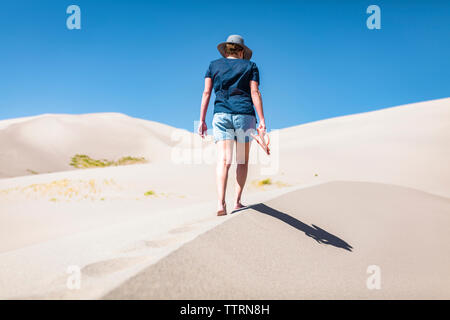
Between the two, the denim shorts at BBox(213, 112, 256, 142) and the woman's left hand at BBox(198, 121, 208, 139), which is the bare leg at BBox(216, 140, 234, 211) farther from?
the woman's left hand at BBox(198, 121, 208, 139)

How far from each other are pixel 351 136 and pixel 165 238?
60.8ft

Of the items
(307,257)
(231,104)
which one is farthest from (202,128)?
(307,257)

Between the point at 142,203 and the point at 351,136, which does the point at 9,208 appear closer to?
the point at 142,203

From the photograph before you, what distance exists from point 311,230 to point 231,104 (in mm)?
1579

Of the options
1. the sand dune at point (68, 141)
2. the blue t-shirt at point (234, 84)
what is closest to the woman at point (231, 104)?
the blue t-shirt at point (234, 84)

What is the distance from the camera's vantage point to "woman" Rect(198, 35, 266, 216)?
3.25 metres

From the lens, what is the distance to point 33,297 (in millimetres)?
1353

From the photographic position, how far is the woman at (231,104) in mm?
3248

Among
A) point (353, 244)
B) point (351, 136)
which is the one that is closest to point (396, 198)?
point (353, 244)

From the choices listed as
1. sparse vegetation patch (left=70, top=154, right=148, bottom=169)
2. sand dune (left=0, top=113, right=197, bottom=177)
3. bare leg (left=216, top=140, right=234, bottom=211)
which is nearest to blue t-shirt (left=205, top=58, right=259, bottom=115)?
bare leg (left=216, top=140, right=234, bottom=211)

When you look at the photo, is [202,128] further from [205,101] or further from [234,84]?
[234,84]

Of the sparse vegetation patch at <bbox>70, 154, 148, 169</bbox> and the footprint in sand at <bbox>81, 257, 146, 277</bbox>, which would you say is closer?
the footprint in sand at <bbox>81, 257, 146, 277</bbox>

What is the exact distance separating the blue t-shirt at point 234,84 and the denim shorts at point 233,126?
5cm

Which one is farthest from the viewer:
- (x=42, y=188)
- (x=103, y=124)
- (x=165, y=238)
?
(x=103, y=124)
